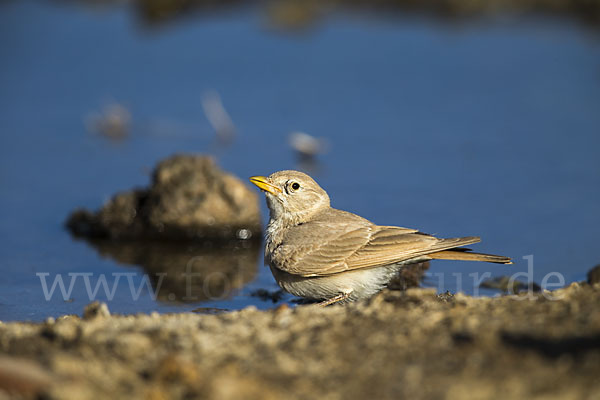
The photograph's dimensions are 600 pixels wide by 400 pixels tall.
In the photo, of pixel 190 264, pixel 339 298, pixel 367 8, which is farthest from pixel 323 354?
pixel 367 8

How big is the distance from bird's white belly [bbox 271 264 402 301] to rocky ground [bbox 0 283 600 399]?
4.40 ft

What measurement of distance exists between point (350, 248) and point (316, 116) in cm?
691

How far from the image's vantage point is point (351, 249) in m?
7.13

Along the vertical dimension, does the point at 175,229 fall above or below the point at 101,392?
above

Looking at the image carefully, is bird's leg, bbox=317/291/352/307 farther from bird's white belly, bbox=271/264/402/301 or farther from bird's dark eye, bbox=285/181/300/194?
bird's dark eye, bbox=285/181/300/194

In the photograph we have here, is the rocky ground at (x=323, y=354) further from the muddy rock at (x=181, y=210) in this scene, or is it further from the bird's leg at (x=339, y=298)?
the muddy rock at (x=181, y=210)

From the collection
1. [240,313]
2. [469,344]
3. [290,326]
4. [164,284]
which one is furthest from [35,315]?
[469,344]

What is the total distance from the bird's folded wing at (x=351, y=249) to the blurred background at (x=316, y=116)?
41.6 inches

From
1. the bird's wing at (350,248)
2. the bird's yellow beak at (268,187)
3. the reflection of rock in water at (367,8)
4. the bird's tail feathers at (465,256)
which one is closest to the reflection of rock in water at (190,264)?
the bird's yellow beak at (268,187)

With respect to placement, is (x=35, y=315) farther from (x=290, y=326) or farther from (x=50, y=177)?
(x=50, y=177)

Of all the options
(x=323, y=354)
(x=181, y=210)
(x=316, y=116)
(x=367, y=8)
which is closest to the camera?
(x=323, y=354)

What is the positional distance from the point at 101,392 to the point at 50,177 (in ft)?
26.4

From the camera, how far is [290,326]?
5.34 metres

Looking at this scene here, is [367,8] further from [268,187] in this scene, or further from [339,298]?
[339,298]
